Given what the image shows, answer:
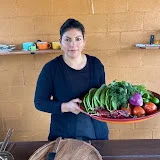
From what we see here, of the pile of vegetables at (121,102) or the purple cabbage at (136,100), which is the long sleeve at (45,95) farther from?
the purple cabbage at (136,100)

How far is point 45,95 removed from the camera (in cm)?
128

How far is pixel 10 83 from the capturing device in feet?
6.47

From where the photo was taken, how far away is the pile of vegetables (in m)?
1.05

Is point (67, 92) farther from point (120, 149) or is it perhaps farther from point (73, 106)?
point (120, 149)

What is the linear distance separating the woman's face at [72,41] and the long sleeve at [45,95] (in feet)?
0.54

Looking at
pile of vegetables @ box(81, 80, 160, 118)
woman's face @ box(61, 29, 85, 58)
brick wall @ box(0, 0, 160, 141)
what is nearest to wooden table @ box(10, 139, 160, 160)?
pile of vegetables @ box(81, 80, 160, 118)

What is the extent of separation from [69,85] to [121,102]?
0.33m

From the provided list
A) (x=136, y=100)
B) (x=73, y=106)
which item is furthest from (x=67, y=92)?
(x=136, y=100)

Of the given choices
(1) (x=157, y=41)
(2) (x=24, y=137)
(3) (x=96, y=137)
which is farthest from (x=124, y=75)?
(2) (x=24, y=137)

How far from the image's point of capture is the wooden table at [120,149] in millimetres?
976

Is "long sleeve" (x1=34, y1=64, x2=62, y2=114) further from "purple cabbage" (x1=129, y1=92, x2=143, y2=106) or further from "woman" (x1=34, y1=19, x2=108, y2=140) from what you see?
"purple cabbage" (x1=129, y1=92, x2=143, y2=106)

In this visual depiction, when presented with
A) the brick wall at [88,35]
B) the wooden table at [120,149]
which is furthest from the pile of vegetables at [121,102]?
the brick wall at [88,35]

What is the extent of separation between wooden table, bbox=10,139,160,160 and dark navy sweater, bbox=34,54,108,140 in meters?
0.19

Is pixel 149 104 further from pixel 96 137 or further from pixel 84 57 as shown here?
pixel 84 57
